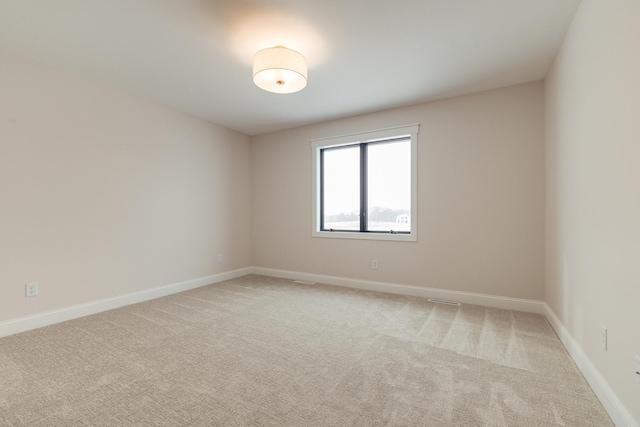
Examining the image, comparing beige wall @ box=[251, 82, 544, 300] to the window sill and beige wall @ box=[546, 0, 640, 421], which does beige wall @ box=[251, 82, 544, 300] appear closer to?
the window sill

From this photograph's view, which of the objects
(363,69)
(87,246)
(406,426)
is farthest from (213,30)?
(406,426)

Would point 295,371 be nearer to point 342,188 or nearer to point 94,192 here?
point 94,192

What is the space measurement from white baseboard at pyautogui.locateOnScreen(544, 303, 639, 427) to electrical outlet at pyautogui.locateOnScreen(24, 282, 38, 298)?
14.4ft

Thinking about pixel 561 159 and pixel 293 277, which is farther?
pixel 293 277

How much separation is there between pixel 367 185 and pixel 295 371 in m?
2.97

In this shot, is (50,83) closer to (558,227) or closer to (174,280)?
(174,280)

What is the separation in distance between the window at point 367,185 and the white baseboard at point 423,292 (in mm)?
664

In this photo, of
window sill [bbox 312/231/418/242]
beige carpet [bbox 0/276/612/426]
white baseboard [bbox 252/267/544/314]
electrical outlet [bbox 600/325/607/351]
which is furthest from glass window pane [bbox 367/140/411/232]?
electrical outlet [bbox 600/325/607/351]

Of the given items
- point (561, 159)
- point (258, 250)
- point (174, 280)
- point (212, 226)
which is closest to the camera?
point (561, 159)

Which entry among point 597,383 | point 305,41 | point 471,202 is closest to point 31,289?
point 305,41

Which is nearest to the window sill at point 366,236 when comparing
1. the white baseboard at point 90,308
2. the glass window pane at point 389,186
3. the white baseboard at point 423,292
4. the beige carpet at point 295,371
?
the glass window pane at point 389,186

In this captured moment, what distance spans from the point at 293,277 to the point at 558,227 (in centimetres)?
354

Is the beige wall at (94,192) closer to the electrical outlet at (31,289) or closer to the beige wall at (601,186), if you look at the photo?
the electrical outlet at (31,289)

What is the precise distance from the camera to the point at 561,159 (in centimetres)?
246
